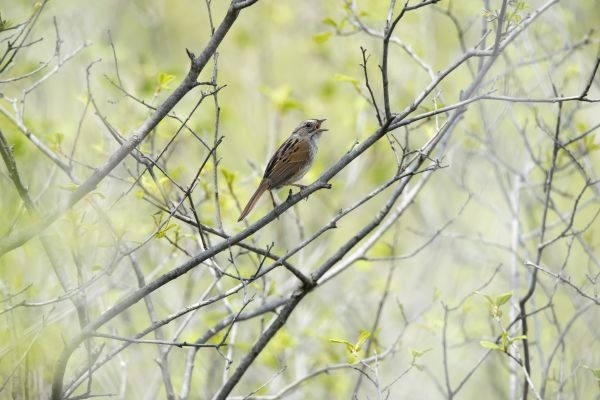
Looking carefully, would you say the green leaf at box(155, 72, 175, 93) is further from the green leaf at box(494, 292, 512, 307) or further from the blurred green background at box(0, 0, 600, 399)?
the green leaf at box(494, 292, 512, 307)

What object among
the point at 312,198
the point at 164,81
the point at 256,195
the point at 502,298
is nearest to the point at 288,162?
the point at 256,195

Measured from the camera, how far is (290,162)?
519cm

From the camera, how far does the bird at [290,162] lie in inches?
200

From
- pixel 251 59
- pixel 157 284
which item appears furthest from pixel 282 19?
pixel 157 284

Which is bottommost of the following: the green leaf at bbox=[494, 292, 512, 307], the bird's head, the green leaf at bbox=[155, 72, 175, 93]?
the green leaf at bbox=[494, 292, 512, 307]

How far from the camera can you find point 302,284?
419cm

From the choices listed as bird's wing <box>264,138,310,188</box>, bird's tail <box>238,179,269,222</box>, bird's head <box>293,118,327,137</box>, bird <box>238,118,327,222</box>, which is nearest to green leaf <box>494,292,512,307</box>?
bird <box>238,118,327,222</box>

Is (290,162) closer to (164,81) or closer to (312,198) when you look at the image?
(164,81)

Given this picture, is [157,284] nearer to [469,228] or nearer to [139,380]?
[139,380]

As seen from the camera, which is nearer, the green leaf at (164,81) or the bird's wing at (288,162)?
the green leaf at (164,81)

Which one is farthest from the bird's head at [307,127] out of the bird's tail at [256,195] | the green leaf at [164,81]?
the green leaf at [164,81]

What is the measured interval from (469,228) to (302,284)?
5.36m

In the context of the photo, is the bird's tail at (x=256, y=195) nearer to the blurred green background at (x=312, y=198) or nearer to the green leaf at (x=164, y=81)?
the blurred green background at (x=312, y=198)

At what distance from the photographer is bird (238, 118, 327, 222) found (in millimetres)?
5086
